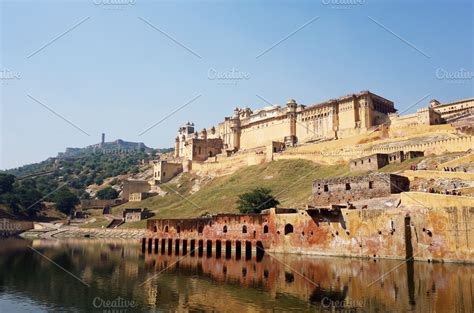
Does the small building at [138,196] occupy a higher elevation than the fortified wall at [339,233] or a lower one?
higher

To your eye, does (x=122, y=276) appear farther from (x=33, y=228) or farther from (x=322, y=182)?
(x=33, y=228)

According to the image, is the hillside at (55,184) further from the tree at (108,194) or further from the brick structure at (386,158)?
the brick structure at (386,158)

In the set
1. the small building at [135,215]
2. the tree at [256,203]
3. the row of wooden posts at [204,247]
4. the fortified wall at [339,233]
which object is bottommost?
the row of wooden posts at [204,247]

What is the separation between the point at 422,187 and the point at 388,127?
4303 centimetres

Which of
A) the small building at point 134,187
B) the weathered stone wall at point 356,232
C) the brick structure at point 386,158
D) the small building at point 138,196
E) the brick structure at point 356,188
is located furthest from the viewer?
the small building at point 134,187

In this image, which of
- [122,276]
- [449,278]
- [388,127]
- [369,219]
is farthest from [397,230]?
[388,127]

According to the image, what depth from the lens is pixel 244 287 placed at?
25109 mm

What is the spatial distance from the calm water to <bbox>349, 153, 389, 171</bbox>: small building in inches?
1031

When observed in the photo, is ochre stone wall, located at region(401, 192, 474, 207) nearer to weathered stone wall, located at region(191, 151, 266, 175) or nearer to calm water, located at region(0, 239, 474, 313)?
calm water, located at region(0, 239, 474, 313)

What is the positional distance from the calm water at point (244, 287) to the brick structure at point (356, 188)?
932cm

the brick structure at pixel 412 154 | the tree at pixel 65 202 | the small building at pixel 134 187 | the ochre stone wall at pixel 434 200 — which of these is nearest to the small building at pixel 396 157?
the brick structure at pixel 412 154

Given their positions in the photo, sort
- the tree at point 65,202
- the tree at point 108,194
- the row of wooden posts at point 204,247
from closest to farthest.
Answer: the row of wooden posts at point 204,247 → the tree at point 65,202 → the tree at point 108,194

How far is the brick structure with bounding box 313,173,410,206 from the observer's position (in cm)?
3953

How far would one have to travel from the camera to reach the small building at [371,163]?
57.4 metres
